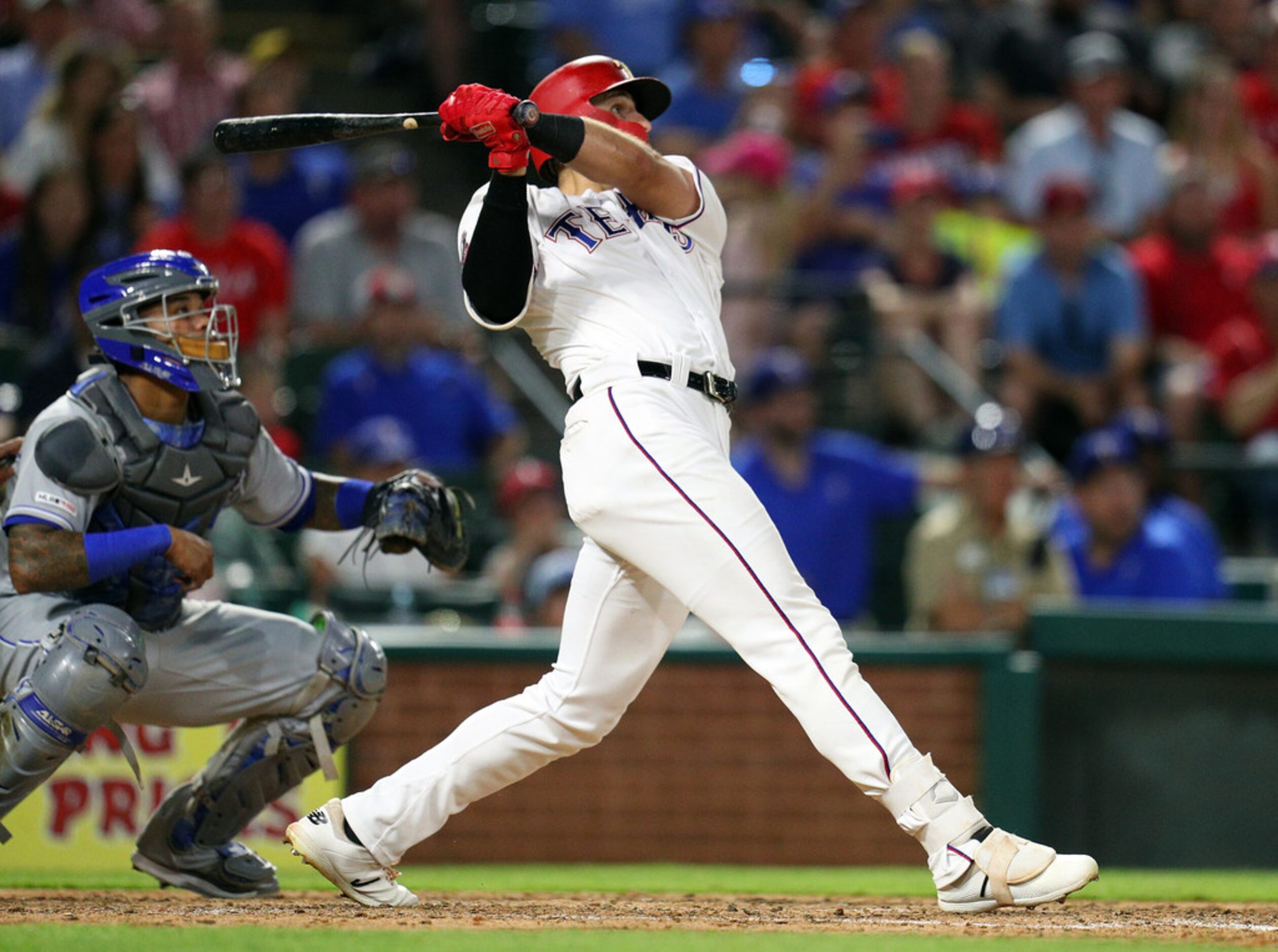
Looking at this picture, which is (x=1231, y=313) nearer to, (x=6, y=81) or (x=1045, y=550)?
(x=1045, y=550)

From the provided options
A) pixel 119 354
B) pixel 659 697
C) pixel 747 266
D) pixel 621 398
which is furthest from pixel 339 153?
pixel 621 398

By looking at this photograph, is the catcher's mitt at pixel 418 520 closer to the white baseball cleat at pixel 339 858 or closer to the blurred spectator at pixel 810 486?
the white baseball cleat at pixel 339 858

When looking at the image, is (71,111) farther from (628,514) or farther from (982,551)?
(628,514)

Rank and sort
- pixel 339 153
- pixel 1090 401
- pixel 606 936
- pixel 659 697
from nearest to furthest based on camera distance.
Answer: pixel 606 936 → pixel 659 697 → pixel 1090 401 → pixel 339 153

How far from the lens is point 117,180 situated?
8102 millimetres

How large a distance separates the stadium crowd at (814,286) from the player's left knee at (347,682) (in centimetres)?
230

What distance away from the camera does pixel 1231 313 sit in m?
8.79

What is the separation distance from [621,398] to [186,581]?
3.83ft

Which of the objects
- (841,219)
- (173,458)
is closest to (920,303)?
(841,219)

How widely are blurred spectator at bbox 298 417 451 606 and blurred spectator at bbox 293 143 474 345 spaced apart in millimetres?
1168

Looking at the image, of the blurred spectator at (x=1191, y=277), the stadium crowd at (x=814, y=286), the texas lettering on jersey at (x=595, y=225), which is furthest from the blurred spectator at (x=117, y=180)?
the blurred spectator at (x=1191, y=277)

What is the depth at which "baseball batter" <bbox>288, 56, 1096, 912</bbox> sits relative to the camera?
146 inches

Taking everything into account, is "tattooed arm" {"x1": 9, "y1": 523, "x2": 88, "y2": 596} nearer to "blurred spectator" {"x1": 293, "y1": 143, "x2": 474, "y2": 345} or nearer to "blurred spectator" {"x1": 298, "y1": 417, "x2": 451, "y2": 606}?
"blurred spectator" {"x1": 298, "y1": 417, "x2": 451, "y2": 606}

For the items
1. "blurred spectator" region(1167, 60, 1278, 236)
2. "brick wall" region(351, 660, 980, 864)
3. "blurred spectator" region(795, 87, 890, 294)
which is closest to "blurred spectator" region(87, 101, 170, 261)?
"brick wall" region(351, 660, 980, 864)
